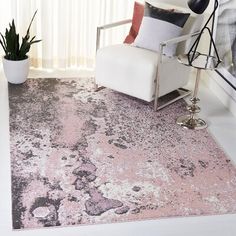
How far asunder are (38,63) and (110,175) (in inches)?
79.9

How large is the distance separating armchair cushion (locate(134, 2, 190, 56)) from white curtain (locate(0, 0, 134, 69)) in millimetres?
668

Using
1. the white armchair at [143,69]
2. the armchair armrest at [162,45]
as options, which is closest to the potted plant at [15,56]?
the white armchair at [143,69]

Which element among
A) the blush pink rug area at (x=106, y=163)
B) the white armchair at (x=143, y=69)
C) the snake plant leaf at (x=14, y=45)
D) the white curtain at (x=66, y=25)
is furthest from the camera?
the white curtain at (x=66, y=25)

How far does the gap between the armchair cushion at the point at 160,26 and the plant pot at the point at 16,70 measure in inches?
42.4

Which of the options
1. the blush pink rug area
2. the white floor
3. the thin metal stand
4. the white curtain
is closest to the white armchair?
the blush pink rug area

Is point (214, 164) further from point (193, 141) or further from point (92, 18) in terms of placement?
point (92, 18)

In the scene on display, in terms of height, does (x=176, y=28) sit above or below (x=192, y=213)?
above

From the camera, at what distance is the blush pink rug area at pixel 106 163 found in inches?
91.6

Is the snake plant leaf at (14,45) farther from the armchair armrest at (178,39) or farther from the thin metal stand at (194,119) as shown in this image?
the thin metal stand at (194,119)

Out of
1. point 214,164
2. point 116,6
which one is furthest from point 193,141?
point 116,6

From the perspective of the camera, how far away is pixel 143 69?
3357 mm

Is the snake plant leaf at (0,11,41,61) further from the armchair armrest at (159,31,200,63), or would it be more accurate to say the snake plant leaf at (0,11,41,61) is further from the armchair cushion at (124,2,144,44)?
the armchair armrest at (159,31,200,63)

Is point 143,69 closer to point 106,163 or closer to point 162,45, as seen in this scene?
point 162,45

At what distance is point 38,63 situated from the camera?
427 cm
